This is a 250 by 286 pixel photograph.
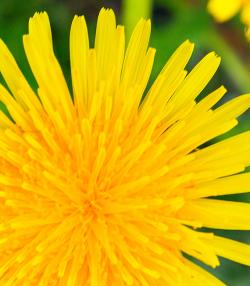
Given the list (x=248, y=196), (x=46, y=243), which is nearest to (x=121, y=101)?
(x=46, y=243)

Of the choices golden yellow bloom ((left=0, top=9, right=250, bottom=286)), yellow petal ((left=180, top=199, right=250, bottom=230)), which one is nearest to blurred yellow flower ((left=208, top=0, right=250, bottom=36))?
golden yellow bloom ((left=0, top=9, right=250, bottom=286))

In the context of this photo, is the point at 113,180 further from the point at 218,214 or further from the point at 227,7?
the point at 227,7

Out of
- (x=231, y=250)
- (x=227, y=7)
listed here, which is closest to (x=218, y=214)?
(x=231, y=250)

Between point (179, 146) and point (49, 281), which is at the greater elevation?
point (179, 146)

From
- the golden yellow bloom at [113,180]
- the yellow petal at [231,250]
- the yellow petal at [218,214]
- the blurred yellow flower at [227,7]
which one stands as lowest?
the yellow petal at [231,250]

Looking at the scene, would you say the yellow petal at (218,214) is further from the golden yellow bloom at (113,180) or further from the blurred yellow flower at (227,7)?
the blurred yellow flower at (227,7)

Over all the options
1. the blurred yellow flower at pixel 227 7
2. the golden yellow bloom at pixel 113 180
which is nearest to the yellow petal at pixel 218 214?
the golden yellow bloom at pixel 113 180

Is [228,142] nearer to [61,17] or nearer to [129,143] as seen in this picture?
[129,143]

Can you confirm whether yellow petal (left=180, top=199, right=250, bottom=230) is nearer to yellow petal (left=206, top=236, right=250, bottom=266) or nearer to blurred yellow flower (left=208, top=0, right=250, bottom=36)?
yellow petal (left=206, top=236, right=250, bottom=266)
